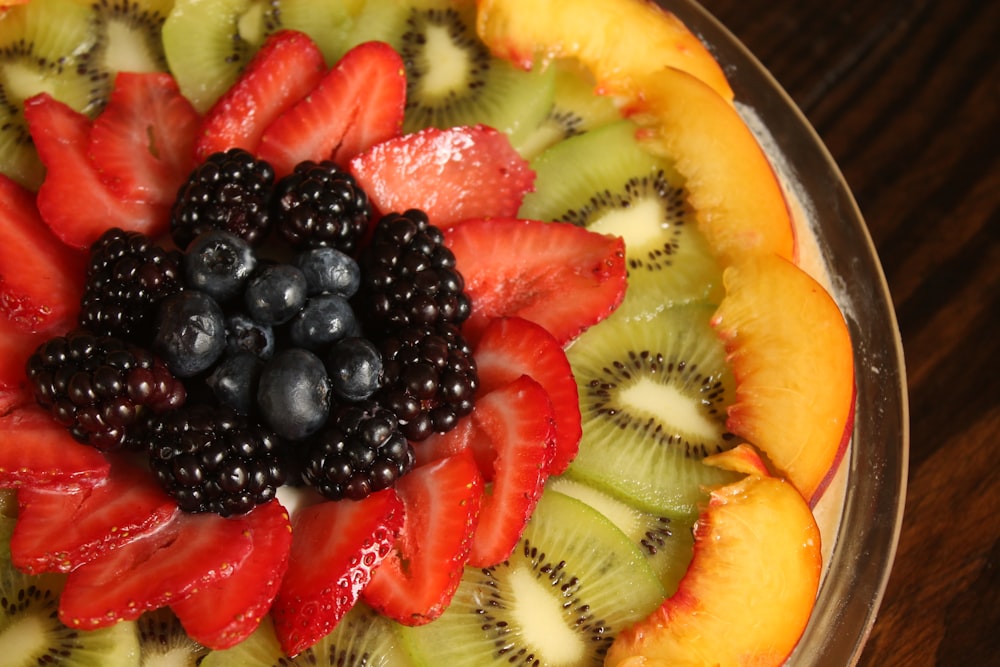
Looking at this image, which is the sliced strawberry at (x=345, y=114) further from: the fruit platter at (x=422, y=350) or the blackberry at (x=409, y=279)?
the blackberry at (x=409, y=279)

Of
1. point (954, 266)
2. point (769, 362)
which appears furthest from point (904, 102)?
point (769, 362)

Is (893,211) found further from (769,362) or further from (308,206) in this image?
(308,206)

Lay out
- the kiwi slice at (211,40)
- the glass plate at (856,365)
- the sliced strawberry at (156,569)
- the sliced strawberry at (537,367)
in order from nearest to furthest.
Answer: the sliced strawberry at (156,569)
the sliced strawberry at (537,367)
the glass plate at (856,365)
the kiwi slice at (211,40)

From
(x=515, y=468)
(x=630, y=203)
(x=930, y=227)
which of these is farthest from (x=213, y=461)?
(x=930, y=227)

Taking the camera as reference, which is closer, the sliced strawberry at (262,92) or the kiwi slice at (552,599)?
the kiwi slice at (552,599)

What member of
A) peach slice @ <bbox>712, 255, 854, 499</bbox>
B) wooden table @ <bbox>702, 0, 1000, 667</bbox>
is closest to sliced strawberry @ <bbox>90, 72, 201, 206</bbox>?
peach slice @ <bbox>712, 255, 854, 499</bbox>

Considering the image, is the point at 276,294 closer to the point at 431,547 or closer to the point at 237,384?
the point at 237,384

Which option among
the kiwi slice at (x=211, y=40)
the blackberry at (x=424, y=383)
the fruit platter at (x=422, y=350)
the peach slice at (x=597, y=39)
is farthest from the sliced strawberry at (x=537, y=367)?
the kiwi slice at (x=211, y=40)
